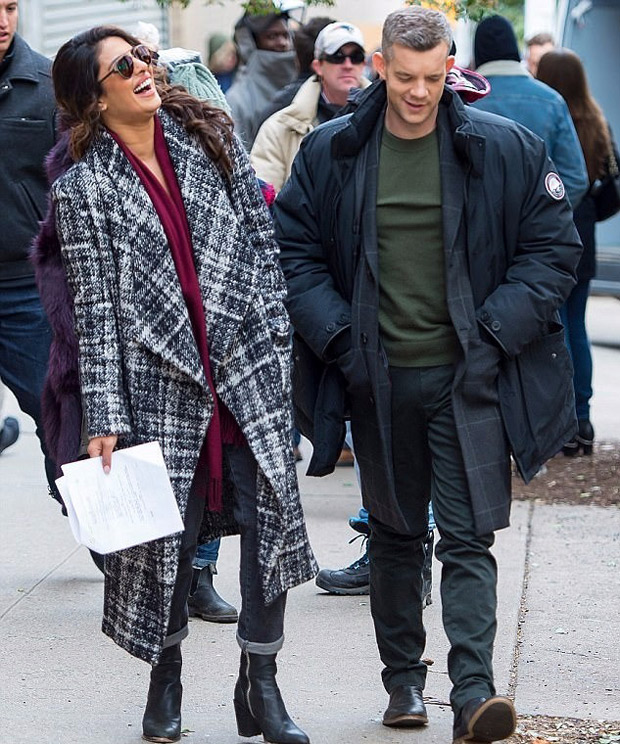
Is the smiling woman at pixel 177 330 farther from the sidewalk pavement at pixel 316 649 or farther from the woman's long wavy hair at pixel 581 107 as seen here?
the woman's long wavy hair at pixel 581 107

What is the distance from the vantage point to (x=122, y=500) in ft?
11.8

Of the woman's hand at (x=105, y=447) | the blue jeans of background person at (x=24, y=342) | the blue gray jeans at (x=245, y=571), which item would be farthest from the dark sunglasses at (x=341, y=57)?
the woman's hand at (x=105, y=447)

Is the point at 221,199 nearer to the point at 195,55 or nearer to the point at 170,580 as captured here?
the point at 170,580

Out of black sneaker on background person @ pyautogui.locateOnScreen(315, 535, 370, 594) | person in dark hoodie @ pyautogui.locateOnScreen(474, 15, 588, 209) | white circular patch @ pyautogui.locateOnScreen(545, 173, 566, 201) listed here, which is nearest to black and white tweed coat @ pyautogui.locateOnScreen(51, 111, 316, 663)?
white circular patch @ pyautogui.locateOnScreen(545, 173, 566, 201)

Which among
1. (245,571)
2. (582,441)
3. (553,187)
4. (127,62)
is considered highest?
(127,62)

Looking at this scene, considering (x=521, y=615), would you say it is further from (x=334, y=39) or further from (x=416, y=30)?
(x=334, y=39)

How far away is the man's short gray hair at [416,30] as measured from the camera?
3650 millimetres

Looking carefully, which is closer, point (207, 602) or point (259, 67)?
point (207, 602)

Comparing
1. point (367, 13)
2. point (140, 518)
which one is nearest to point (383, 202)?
point (140, 518)

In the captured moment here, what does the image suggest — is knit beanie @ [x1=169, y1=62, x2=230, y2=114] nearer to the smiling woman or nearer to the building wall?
the smiling woman

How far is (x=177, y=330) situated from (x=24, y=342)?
5.19 feet

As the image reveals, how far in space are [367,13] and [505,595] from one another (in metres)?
9.11

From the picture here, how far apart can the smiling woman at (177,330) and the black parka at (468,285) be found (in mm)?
171

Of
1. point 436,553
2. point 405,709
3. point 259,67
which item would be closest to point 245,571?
point 436,553
